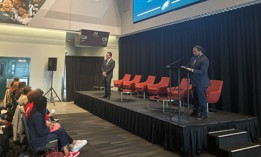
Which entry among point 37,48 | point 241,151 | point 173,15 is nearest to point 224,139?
point 241,151

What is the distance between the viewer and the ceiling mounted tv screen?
6051 millimetres

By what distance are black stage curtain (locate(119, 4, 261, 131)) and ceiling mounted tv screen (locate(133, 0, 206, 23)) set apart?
57 cm

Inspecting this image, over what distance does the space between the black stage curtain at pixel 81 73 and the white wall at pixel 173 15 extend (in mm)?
1956

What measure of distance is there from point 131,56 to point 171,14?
116 inches

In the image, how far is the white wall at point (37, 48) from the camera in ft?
25.0

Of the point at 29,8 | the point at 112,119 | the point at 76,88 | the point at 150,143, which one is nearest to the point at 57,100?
the point at 76,88

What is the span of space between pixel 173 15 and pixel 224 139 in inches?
168

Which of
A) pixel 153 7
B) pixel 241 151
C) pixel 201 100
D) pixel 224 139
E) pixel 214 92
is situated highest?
pixel 153 7

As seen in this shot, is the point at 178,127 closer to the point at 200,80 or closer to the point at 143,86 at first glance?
the point at 200,80

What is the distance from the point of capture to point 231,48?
503 centimetres

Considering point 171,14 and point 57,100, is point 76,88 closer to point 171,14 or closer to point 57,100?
point 57,100

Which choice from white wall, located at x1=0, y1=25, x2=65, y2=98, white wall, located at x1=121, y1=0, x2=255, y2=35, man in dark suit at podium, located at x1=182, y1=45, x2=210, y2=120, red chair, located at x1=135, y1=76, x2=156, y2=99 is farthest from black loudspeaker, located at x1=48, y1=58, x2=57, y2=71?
man in dark suit at podium, located at x1=182, y1=45, x2=210, y2=120

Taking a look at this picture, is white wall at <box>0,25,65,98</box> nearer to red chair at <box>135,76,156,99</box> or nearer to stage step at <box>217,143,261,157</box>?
red chair at <box>135,76,156,99</box>

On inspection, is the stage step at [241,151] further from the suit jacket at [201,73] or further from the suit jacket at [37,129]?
the suit jacket at [37,129]
